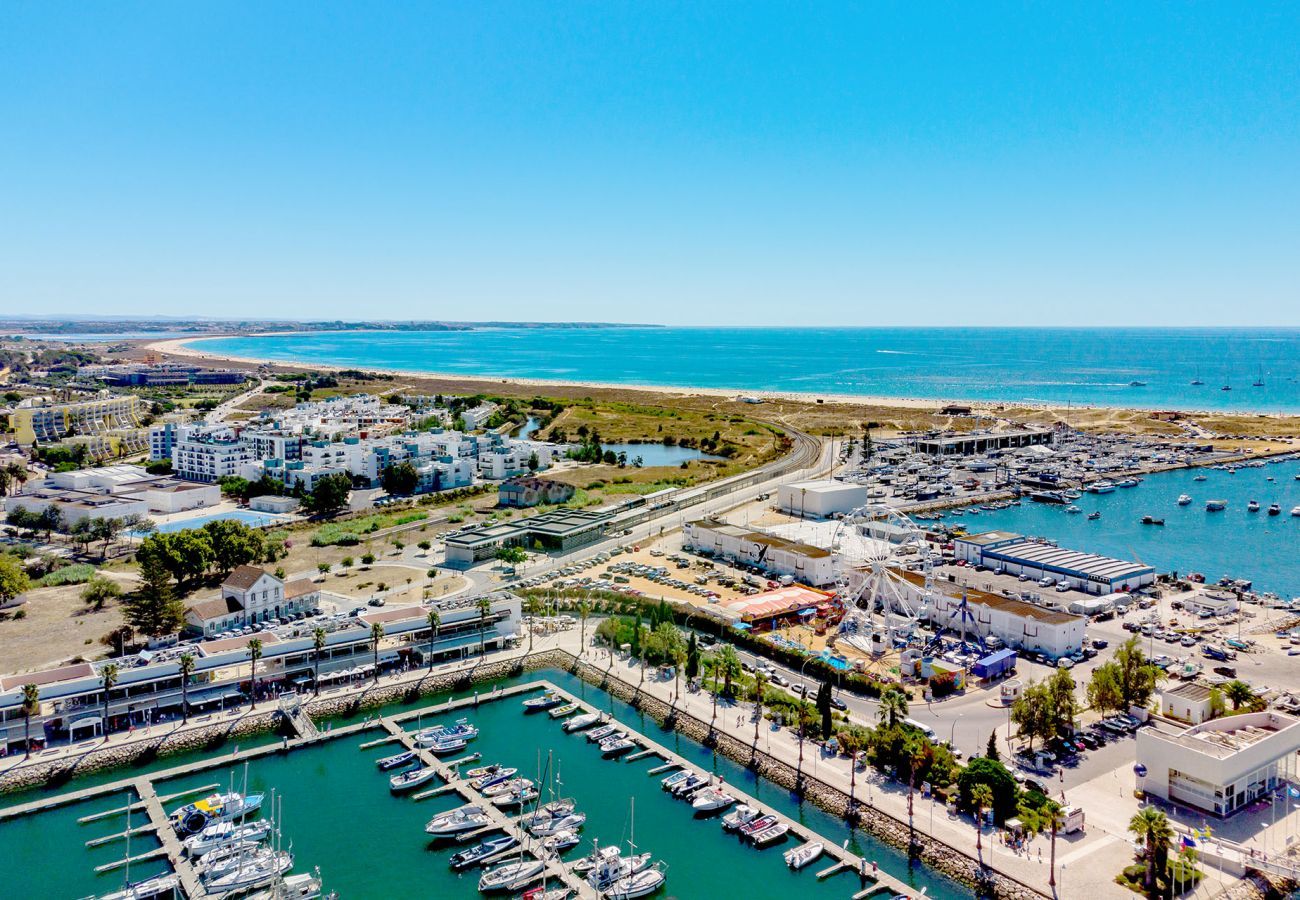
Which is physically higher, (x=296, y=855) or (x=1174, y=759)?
(x=1174, y=759)

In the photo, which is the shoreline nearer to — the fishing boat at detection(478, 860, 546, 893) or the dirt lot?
the dirt lot

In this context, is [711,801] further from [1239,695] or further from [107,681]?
[107,681]

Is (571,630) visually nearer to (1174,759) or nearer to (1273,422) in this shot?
(1174,759)

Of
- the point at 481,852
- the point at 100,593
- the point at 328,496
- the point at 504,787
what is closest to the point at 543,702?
the point at 504,787

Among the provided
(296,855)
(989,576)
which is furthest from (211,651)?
(989,576)

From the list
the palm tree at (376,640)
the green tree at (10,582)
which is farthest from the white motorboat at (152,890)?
the green tree at (10,582)

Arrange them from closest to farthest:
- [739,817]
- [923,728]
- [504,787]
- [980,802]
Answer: [980,802]
[739,817]
[504,787]
[923,728]

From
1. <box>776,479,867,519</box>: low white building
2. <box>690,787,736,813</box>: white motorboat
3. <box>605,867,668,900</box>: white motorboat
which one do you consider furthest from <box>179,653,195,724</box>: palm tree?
<box>776,479,867,519</box>: low white building
